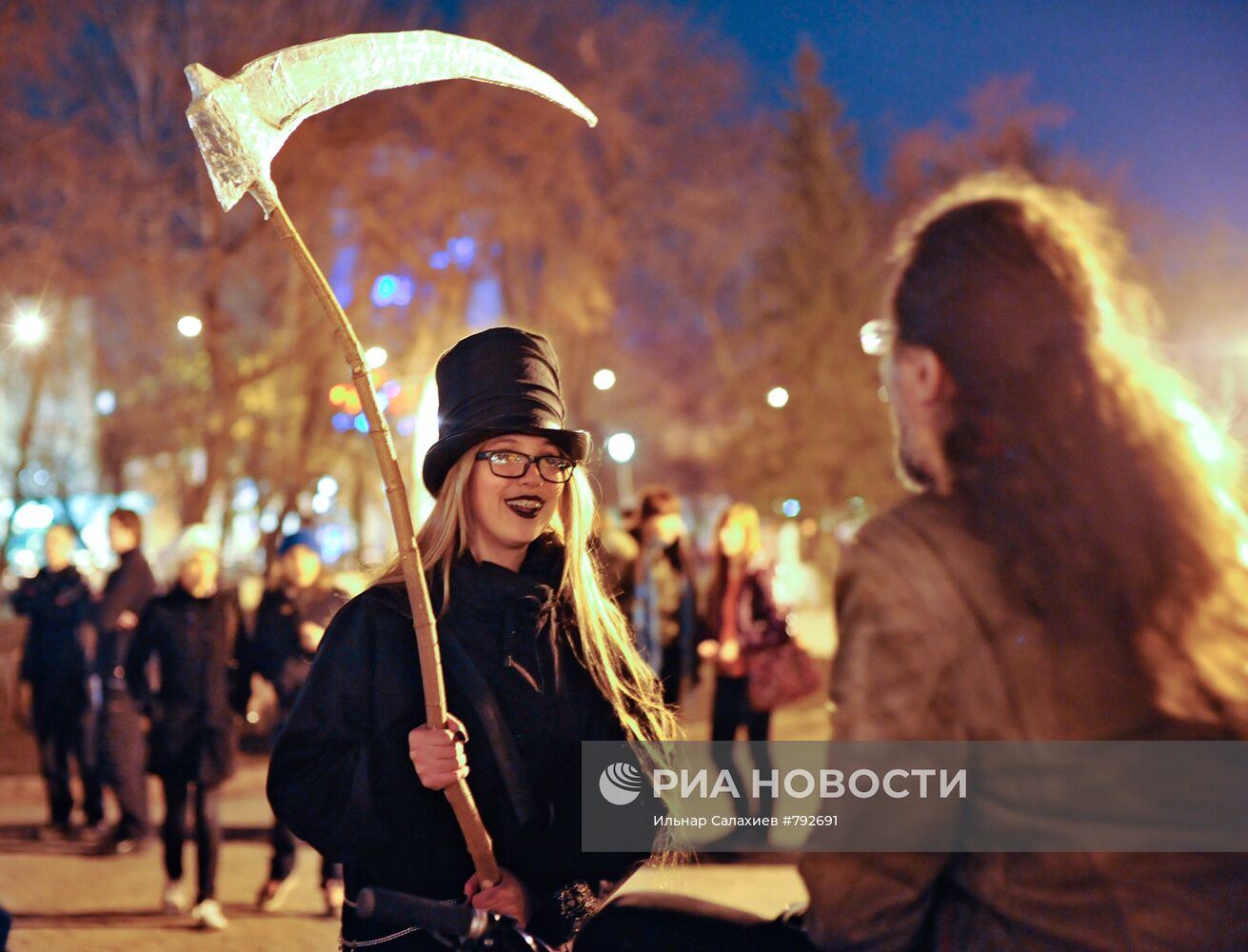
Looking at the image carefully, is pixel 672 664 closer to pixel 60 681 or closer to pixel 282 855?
pixel 282 855

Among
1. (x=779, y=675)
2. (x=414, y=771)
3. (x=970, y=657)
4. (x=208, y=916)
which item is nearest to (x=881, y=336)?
(x=970, y=657)

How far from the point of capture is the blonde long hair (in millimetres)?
3023

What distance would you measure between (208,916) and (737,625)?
3.62 metres

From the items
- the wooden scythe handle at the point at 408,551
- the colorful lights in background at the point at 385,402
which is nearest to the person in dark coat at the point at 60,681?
the colorful lights in background at the point at 385,402

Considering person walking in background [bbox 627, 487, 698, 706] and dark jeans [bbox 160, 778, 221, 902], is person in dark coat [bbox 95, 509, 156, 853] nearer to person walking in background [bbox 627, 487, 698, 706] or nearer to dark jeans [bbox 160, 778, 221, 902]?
dark jeans [bbox 160, 778, 221, 902]

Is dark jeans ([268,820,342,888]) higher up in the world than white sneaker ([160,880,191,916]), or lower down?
higher up

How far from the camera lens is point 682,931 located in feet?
6.61

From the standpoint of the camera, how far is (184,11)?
18000 millimetres

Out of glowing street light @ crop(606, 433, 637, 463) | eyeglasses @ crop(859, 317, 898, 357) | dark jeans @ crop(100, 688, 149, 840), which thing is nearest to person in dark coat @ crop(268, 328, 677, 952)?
eyeglasses @ crop(859, 317, 898, 357)

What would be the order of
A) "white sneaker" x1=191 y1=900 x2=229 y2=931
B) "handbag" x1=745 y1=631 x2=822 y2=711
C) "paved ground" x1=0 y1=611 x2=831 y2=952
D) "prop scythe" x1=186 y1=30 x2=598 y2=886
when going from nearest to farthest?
"prop scythe" x1=186 y1=30 x2=598 y2=886
"paved ground" x1=0 y1=611 x2=831 y2=952
"white sneaker" x1=191 y1=900 x2=229 y2=931
"handbag" x1=745 y1=631 x2=822 y2=711

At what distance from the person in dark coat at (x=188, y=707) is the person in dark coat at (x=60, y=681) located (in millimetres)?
2508

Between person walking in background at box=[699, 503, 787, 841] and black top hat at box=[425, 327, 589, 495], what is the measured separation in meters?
5.58

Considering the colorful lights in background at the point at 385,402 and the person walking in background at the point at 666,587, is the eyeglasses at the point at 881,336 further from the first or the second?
the colorful lights in background at the point at 385,402

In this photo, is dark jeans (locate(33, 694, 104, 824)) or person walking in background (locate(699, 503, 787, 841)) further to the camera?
dark jeans (locate(33, 694, 104, 824))
